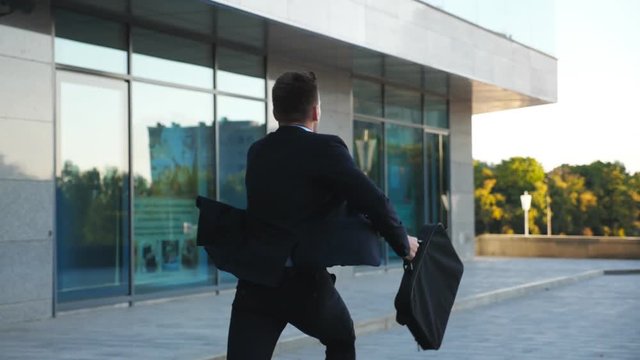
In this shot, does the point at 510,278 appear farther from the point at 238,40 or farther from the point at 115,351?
the point at 115,351

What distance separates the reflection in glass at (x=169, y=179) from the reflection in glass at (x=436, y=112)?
875cm

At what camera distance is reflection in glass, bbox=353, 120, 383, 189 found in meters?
19.7

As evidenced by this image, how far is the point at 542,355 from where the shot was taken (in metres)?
8.95

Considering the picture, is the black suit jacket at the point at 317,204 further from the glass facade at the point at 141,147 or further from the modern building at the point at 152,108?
the glass facade at the point at 141,147

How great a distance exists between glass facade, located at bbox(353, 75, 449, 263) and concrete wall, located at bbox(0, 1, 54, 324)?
8477 millimetres

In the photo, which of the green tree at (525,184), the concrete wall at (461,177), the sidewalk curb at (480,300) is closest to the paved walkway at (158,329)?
the sidewalk curb at (480,300)

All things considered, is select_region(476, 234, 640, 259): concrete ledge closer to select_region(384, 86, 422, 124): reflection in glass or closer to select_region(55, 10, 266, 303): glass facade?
select_region(384, 86, 422, 124): reflection in glass

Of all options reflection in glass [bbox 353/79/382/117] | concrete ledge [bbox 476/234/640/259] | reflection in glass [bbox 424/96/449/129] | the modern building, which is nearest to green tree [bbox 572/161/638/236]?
concrete ledge [bbox 476/234/640/259]

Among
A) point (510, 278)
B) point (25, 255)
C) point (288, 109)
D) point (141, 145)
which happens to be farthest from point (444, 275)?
point (510, 278)

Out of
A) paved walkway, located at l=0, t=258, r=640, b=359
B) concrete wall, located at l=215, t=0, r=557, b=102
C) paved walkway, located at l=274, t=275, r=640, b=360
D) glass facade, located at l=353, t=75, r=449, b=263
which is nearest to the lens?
paved walkway, located at l=0, t=258, r=640, b=359

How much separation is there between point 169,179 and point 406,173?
8650mm

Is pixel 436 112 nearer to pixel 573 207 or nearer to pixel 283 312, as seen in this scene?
pixel 283 312

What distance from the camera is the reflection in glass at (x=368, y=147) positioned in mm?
19663

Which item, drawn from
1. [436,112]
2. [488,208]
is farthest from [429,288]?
[488,208]
